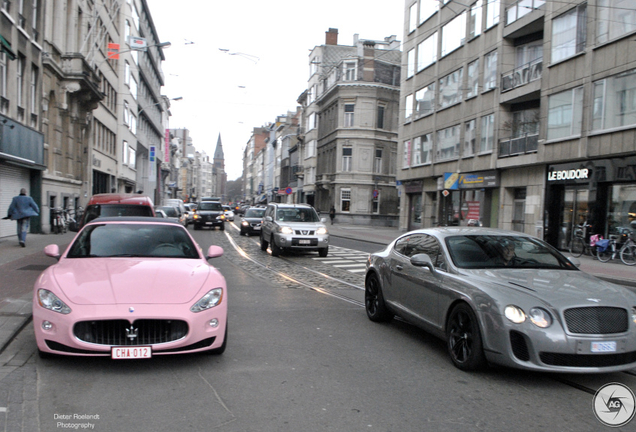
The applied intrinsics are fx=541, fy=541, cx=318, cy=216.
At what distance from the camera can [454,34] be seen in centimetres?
3047

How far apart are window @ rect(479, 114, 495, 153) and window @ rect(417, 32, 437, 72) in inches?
290

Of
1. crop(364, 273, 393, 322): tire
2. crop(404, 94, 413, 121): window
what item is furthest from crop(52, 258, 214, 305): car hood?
crop(404, 94, 413, 121): window

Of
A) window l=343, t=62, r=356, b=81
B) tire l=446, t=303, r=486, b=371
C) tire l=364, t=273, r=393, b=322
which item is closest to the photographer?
tire l=446, t=303, r=486, b=371

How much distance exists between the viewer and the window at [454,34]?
29.6m

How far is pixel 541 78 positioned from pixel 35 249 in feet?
65.8

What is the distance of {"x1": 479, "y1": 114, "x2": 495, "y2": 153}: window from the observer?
26516 millimetres

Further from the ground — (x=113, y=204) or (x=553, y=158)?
(x=553, y=158)

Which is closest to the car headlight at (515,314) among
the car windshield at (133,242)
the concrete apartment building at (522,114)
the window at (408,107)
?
the car windshield at (133,242)

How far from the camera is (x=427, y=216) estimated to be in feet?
114

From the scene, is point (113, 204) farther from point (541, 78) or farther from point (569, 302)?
point (541, 78)

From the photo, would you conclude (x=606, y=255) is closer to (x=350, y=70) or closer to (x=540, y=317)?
(x=540, y=317)

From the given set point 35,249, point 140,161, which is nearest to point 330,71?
point 140,161

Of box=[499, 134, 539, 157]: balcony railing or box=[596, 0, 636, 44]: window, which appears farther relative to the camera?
box=[499, 134, 539, 157]: balcony railing

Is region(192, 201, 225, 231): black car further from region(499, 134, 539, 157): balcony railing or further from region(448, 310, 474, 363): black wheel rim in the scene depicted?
region(448, 310, 474, 363): black wheel rim
